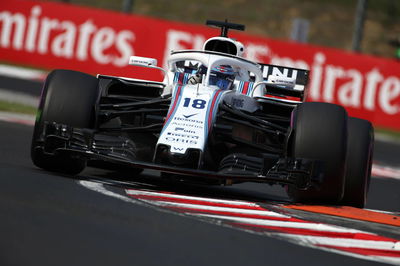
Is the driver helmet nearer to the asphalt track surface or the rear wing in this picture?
the rear wing

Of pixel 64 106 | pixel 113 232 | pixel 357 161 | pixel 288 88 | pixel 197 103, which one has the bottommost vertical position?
pixel 113 232

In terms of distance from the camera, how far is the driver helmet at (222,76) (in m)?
8.90

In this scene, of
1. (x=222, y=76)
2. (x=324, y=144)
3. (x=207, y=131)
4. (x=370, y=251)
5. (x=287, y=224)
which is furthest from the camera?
(x=222, y=76)

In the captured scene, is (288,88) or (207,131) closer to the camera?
(207,131)

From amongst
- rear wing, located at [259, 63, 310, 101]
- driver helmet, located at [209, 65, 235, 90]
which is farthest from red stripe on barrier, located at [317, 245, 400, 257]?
rear wing, located at [259, 63, 310, 101]

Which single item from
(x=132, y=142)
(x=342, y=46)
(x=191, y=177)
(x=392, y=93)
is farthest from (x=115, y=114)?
(x=342, y=46)

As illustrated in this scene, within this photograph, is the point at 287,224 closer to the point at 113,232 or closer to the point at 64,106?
the point at 113,232

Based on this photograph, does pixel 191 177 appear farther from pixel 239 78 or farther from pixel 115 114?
pixel 239 78

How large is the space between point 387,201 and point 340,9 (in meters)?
33.2

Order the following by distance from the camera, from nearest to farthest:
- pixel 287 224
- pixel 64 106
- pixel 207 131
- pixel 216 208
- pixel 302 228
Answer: pixel 302 228
pixel 287 224
pixel 216 208
pixel 207 131
pixel 64 106

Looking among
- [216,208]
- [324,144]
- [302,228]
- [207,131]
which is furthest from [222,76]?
[302,228]

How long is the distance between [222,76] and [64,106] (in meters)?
1.91

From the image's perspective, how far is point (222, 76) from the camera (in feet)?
29.5

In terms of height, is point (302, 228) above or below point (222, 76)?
below
